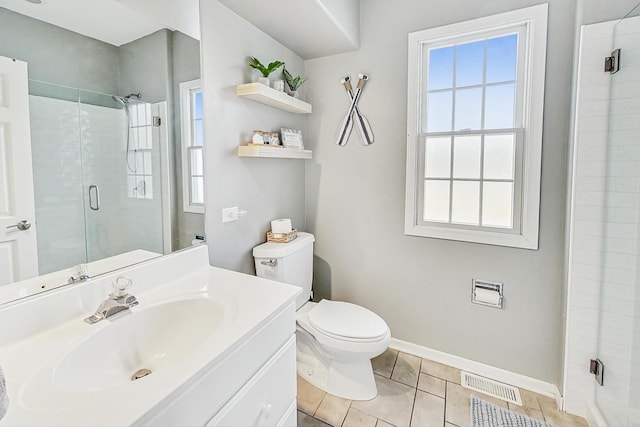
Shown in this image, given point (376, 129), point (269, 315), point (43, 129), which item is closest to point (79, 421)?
point (269, 315)

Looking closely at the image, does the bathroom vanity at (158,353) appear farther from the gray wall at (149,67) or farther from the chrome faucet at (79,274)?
the gray wall at (149,67)

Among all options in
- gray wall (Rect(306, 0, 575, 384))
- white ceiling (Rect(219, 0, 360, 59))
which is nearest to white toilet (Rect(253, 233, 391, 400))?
gray wall (Rect(306, 0, 575, 384))

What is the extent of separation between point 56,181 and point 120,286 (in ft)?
1.27

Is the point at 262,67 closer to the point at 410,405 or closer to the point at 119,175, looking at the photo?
the point at 119,175

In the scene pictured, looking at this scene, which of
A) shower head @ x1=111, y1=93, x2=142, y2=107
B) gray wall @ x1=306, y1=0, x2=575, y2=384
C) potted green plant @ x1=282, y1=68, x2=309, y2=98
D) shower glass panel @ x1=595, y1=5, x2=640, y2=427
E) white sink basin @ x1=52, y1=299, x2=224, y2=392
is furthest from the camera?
potted green plant @ x1=282, y1=68, x2=309, y2=98

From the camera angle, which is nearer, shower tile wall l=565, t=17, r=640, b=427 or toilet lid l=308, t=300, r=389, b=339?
shower tile wall l=565, t=17, r=640, b=427

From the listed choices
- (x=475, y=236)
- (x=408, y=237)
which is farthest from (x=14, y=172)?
(x=475, y=236)

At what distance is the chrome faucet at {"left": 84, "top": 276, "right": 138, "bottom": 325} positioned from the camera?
976 millimetres

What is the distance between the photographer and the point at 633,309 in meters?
1.36

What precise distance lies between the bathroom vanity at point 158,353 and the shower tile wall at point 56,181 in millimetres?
133

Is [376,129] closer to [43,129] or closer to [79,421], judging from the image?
[43,129]

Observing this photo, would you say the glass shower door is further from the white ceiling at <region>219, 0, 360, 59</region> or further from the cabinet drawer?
the white ceiling at <region>219, 0, 360, 59</region>

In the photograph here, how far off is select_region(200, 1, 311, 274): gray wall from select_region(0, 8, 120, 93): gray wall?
0.47 metres

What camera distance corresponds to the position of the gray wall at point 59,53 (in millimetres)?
840
